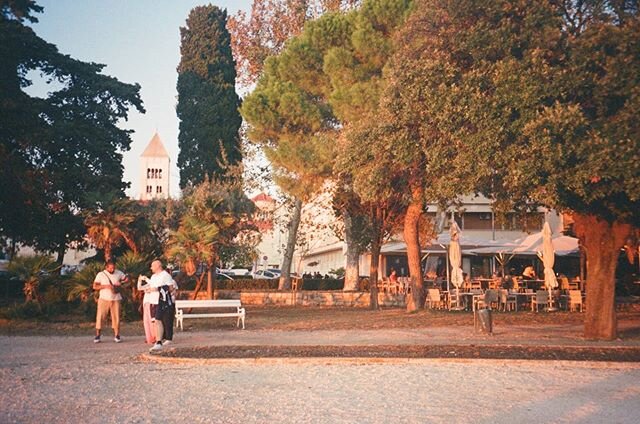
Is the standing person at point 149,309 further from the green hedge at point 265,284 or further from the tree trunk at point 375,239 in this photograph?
the green hedge at point 265,284

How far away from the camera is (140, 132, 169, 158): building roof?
11131 cm

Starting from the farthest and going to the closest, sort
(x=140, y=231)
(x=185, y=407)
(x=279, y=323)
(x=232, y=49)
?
(x=232, y=49) < (x=140, y=231) < (x=279, y=323) < (x=185, y=407)

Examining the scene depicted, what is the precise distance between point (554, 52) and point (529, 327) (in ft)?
25.1

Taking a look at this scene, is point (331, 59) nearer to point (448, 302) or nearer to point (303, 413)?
point (448, 302)

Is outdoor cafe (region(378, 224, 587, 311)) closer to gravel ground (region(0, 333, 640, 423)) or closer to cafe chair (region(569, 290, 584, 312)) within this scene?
cafe chair (region(569, 290, 584, 312))

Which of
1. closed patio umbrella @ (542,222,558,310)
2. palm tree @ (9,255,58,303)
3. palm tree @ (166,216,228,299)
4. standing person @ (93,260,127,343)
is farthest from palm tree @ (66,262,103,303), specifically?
closed patio umbrella @ (542,222,558,310)

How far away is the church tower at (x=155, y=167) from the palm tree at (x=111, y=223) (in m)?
89.3

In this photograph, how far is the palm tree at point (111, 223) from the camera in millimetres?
22188

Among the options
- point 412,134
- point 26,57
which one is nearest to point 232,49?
point 26,57

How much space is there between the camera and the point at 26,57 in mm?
34656

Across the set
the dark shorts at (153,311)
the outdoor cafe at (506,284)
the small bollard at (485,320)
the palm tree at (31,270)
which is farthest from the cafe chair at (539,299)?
the palm tree at (31,270)

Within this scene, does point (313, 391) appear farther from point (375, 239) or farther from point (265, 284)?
point (265, 284)

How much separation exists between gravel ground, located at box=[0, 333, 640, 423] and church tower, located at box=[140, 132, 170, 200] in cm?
10018

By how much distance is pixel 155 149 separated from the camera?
112 meters
